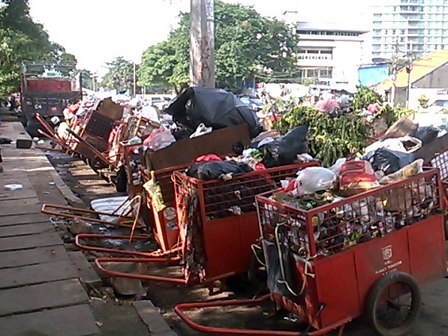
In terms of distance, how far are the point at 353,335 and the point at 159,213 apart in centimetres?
218

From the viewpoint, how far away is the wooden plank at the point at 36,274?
3996mm

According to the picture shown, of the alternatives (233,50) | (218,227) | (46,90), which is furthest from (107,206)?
(233,50)

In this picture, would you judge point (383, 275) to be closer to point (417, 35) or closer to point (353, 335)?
point (353, 335)

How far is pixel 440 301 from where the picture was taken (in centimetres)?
430

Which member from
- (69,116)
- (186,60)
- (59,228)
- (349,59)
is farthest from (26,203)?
(349,59)

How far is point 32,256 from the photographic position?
15.1ft

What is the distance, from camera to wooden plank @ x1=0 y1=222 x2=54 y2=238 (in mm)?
5281

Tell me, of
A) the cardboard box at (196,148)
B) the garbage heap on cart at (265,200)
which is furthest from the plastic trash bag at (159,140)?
the cardboard box at (196,148)

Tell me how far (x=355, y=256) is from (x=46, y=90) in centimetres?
1897

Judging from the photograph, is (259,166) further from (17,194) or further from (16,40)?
(16,40)

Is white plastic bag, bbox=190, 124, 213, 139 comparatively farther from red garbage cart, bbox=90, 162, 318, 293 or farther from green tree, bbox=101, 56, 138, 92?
green tree, bbox=101, 56, 138, 92

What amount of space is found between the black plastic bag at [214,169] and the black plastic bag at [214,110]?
1643 millimetres

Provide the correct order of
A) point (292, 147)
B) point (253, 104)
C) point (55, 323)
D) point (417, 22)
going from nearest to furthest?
point (55, 323) → point (292, 147) → point (253, 104) → point (417, 22)

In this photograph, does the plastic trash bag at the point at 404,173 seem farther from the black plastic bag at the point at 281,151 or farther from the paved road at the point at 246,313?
the black plastic bag at the point at 281,151
